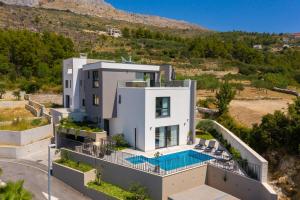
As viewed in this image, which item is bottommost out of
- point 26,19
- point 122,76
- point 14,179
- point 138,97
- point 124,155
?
point 14,179

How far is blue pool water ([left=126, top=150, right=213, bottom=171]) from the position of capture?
2030cm

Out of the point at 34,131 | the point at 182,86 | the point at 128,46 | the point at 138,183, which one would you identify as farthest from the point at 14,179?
the point at 128,46

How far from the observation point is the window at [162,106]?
25.4 meters

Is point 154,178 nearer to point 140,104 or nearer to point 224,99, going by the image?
point 140,104

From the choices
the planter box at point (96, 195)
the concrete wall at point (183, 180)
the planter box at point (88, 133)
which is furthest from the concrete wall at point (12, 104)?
the concrete wall at point (183, 180)

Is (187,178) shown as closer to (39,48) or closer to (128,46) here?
(39,48)

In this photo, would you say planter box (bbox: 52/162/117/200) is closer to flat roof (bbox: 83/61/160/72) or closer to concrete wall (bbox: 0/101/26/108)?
flat roof (bbox: 83/61/160/72)

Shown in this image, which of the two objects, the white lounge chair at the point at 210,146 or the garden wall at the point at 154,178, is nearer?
the garden wall at the point at 154,178

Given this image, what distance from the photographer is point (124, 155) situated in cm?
2273

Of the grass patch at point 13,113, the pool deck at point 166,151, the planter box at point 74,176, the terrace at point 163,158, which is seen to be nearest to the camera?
the terrace at point 163,158

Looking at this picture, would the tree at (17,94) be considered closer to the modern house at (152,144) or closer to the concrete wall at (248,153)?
the modern house at (152,144)

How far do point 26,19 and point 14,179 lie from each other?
96.1 m

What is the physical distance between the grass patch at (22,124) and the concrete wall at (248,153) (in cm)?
1914

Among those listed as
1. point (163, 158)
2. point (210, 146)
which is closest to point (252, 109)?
point (210, 146)
